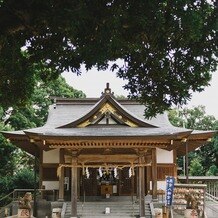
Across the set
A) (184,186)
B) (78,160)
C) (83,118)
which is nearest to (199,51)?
(184,186)

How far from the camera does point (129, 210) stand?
17.8 metres

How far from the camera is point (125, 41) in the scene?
759 cm

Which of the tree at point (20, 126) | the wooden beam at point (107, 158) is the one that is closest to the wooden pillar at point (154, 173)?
the wooden beam at point (107, 158)

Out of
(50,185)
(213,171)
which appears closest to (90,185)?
(50,185)

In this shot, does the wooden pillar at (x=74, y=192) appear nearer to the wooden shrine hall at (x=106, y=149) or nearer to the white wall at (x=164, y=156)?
the wooden shrine hall at (x=106, y=149)

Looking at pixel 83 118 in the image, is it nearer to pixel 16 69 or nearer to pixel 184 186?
pixel 184 186

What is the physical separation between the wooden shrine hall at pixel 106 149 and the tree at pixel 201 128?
435 inches

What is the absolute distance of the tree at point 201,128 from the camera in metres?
34.2

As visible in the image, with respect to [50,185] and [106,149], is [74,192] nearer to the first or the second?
[106,149]

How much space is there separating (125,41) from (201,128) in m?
35.3

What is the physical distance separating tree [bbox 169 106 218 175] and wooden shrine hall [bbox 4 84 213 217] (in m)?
11.0

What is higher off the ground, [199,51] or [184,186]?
[199,51]

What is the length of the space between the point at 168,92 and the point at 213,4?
2113 millimetres

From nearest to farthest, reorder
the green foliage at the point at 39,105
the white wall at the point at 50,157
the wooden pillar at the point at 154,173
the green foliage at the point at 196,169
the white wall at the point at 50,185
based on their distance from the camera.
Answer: the wooden pillar at the point at 154,173 < the white wall at the point at 50,185 < the white wall at the point at 50,157 < the green foliage at the point at 39,105 < the green foliage at the point at 196,169
